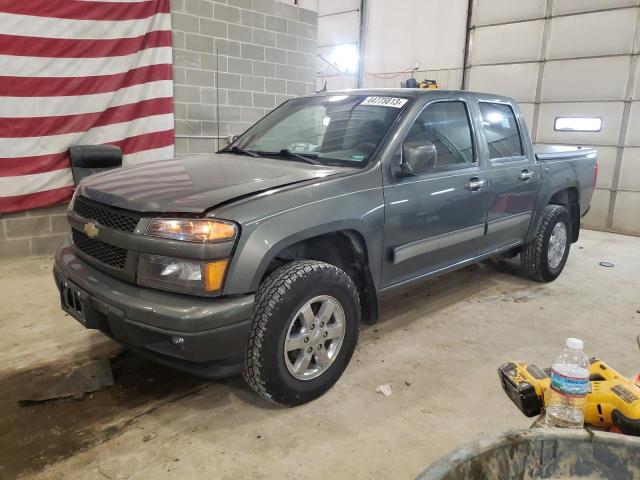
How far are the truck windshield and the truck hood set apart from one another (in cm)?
18

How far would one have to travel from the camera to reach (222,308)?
209 centimetres

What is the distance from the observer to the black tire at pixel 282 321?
2240mm

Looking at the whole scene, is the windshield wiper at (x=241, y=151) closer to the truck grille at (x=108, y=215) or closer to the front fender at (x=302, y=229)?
the front fender at (x=302, y=229)

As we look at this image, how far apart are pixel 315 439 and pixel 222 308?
2.51ft

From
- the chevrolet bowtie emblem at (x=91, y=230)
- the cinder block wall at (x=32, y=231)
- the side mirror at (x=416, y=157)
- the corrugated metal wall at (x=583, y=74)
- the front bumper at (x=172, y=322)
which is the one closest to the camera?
the front bumper at (x=172, y=322)

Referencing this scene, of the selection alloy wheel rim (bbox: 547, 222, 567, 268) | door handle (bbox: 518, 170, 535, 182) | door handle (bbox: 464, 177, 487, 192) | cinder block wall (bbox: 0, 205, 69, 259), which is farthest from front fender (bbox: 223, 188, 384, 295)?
cinder block wall (bbox: 0, 205, 69, 259)

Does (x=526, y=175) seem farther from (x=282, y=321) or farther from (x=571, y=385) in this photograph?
(x=571, y=385)

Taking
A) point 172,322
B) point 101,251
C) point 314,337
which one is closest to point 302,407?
point 314,337

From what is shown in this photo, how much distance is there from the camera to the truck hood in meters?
2.23

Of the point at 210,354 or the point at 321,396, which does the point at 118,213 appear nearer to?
the point at 210,354

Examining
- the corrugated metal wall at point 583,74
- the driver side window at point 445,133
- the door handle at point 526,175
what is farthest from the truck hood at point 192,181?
the corrugated metal wall at point 583,74

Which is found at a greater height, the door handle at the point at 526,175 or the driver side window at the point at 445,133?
the driver side window at the point at 445,133

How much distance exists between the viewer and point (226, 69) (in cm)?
627

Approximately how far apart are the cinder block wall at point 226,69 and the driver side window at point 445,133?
3670 millimetres
